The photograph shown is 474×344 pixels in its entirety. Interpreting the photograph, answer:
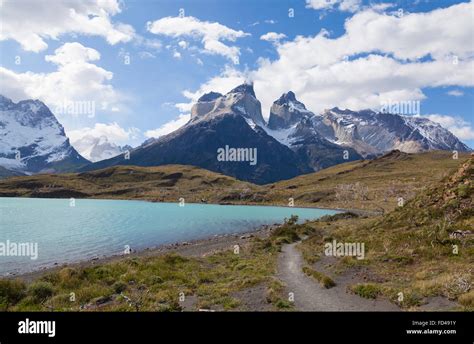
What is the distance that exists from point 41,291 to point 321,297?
19327mm

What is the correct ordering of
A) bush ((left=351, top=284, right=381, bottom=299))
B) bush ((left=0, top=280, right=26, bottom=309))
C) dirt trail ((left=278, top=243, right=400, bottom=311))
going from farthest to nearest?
bush ((left=0, top=280, right=26, bottom=309)) < bush ((left=351, top=284, right=381, bottom=299)) < dirt trail ((left=278, top=243, right=400, bottom=311))

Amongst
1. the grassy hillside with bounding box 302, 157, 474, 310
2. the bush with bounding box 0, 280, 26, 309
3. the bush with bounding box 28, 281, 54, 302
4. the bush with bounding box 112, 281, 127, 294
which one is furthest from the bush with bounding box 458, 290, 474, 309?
the bush with bounding box 0, 280, 26, 309

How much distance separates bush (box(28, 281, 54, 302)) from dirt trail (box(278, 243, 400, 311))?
1695 cm

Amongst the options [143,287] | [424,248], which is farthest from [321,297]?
[143,287]

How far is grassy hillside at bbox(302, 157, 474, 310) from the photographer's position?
20.9 m

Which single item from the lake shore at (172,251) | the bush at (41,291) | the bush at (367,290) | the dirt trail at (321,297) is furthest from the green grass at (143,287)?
the lake shore at (172,251)

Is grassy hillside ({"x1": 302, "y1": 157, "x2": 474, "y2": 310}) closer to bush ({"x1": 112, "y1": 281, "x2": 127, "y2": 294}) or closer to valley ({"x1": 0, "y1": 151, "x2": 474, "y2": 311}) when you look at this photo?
valley ({"x1": 0, "y1": 151, "x2": 474, "y2": 311})

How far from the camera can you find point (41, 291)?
2431cm

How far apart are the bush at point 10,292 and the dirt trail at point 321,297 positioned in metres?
18.4

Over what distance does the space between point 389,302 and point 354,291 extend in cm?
308

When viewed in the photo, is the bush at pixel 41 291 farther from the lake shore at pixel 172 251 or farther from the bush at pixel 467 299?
the bush at pixel 467 299

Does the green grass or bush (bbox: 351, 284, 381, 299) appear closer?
the green grass

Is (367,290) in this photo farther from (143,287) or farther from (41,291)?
(41,291)
